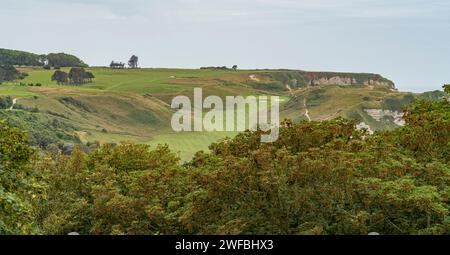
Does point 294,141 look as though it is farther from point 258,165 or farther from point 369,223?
point 369,223

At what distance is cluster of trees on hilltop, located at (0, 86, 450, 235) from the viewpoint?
14.4 metres

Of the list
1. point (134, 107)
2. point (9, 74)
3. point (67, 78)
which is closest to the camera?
point (134, 107)

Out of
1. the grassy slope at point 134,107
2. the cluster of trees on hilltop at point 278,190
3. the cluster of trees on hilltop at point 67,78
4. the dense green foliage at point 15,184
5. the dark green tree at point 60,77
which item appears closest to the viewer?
the dense green foliage at point 15,184

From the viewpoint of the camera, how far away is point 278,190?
52.0ft

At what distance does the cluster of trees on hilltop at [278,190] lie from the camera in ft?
47.2

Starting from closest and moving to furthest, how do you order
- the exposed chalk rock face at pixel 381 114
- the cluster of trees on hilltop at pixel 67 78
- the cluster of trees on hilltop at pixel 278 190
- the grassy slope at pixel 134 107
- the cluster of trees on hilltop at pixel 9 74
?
the cluster of trees on hilltop at pixel 278 190, the grassy slope at pixel 134 107, the exposed chalk rock face at pixel 381 114, the cluster of trees on hilltop at pixel 9 74, the cluster of trees on hilltop at pixel 67 78

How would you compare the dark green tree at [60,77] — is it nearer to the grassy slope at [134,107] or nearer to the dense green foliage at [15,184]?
the grassy slope at [134,107]

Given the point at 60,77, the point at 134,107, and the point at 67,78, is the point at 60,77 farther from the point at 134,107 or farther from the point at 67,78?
the point at 134,107

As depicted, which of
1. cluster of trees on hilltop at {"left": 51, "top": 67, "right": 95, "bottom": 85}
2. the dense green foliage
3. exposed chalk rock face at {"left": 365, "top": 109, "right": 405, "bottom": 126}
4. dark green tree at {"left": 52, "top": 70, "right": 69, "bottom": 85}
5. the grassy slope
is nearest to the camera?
the dense green foliage

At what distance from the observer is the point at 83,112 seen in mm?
147000

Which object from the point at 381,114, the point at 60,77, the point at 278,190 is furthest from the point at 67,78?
the point at 278,190

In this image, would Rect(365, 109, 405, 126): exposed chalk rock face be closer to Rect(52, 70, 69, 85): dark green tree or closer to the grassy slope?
the grassy slope

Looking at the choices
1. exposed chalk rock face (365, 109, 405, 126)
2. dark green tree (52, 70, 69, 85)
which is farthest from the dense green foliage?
dark green tree (52, 70, 69, 85)

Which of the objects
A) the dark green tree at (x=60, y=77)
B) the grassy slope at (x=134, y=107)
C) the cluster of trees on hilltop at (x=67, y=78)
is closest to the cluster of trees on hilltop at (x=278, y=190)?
the grassy slope at (x=134, y=107)
